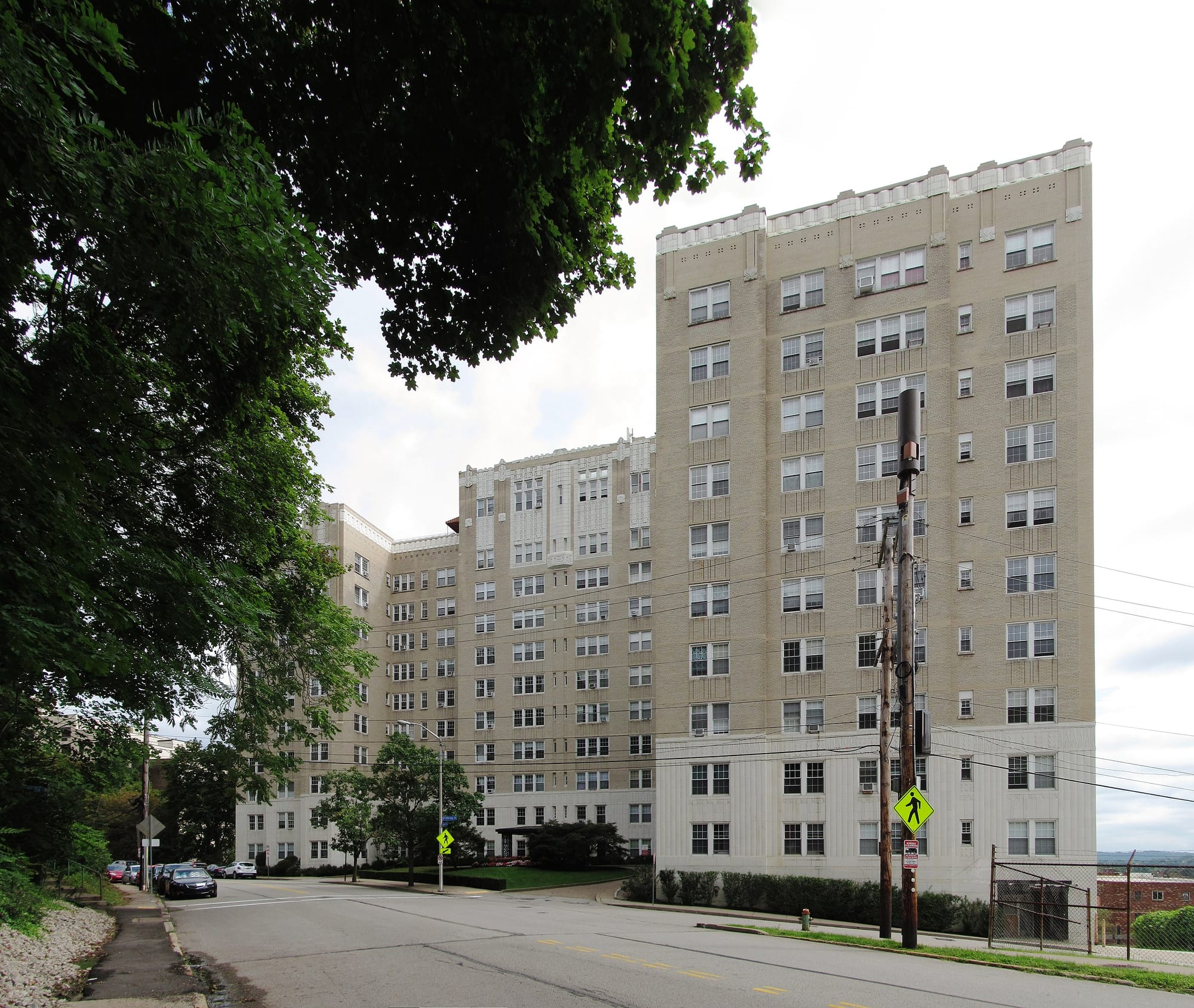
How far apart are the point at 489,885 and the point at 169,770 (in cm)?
→ 4679

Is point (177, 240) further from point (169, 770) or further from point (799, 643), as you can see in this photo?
point (169, 770)

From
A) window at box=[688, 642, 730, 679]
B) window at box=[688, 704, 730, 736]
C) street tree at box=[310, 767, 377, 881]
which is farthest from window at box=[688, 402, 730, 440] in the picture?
street tree at box=[310, 767, 377, 881]

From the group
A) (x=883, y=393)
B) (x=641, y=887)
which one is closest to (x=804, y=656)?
(x=883, y=393)

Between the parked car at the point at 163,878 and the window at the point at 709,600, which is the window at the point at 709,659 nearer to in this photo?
the window at the point at 709,600

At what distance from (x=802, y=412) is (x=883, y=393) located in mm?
3587

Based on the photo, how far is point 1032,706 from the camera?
1519 inches

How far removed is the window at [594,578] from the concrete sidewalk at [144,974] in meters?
49.1

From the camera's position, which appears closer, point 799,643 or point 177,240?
point 177,240

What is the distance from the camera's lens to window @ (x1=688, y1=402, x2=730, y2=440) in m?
45.3

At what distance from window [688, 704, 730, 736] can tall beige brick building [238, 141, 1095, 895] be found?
10 centimetres

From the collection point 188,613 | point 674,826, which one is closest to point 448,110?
point 188,613

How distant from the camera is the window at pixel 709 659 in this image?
43.8 metres

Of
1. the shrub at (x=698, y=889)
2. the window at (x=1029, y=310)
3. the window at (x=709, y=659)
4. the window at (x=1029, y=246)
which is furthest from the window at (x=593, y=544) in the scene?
the window at (x=1029, y=246)

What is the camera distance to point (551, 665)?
7388cm
